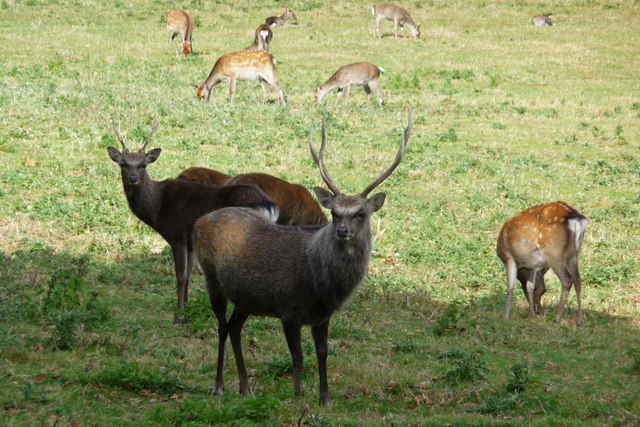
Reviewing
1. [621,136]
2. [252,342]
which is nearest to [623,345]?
[252,342]

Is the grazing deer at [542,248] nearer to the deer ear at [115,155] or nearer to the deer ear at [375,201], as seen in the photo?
the deer ear at [375,201]

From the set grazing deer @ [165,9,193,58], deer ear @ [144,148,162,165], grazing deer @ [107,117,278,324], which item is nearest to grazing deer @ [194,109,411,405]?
grazing deer @ [107,117,278,324]

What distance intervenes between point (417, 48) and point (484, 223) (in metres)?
19.5

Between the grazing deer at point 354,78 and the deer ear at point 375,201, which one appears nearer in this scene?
the deer ear at point 375,201

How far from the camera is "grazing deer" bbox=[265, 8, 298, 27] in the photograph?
34.1 m

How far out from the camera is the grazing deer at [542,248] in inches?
424

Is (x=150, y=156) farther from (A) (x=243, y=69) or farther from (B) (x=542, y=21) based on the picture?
(B) (x=542, y=21)

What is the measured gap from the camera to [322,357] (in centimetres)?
648

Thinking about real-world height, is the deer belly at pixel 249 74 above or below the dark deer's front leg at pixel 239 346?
above

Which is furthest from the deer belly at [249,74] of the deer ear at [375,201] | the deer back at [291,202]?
the deer ear at [375,201]

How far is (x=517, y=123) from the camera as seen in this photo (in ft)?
67.6

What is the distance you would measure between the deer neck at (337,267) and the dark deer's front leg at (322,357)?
24 centimetres

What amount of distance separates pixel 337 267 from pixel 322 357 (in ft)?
2.67

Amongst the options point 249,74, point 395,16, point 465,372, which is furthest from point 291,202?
point 395,16
